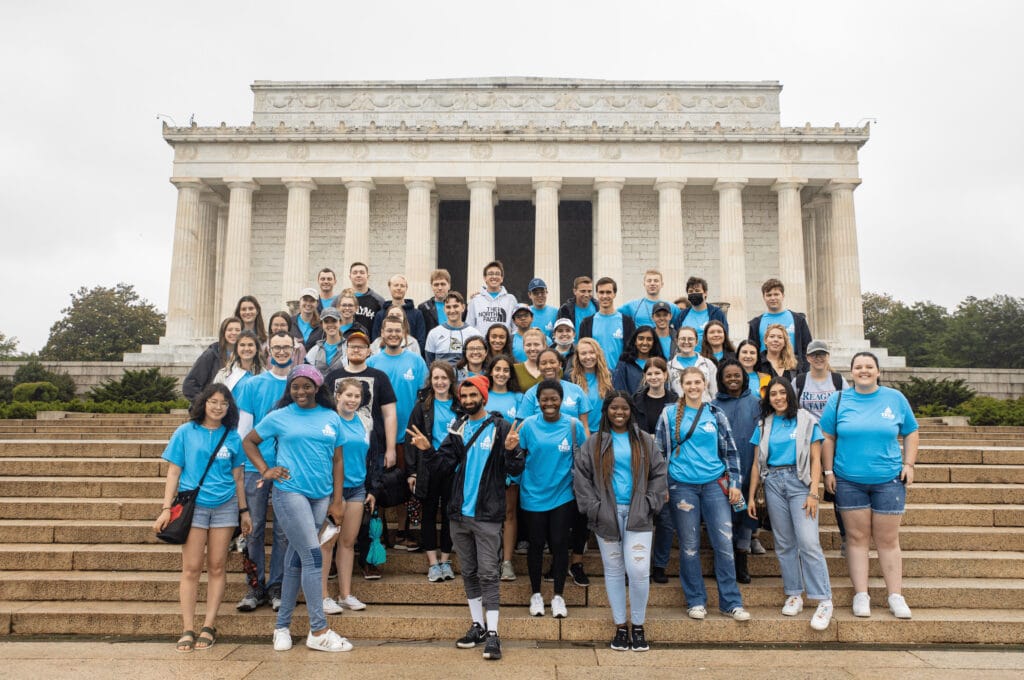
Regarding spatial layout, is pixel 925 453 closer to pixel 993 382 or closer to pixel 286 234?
pixel 993 382

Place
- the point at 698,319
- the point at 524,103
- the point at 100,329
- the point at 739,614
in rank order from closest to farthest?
1. the point at 739,614
2. the point at 698,319
3. the point at 524,103
4. the point at 100,329

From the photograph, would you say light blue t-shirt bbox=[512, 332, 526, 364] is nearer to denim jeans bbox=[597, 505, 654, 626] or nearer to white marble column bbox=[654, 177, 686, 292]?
denim jeans bbox=[597, 505, 654, 626]

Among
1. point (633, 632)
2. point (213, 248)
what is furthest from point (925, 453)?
point (213, 248)

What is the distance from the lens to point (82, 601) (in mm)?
7922

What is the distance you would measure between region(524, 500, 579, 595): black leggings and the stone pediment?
31925 millimetres

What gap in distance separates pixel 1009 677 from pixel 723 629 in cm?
238

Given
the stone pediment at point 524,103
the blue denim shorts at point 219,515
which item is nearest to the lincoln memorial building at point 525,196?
the stone pediment at point 524,103

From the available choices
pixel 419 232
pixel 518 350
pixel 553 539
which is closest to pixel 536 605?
pixel 553 539

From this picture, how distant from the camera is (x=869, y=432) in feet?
24.5

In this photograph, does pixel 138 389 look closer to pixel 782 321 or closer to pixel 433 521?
pixel 433 521

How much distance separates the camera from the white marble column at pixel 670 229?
3303 centimetres

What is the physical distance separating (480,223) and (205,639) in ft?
91.1

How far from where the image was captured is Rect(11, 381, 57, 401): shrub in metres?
23.7

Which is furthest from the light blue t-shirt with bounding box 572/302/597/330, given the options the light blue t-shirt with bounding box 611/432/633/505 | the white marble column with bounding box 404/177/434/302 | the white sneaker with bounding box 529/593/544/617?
the white marble column with bounding box 404/177/434/302
